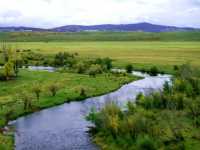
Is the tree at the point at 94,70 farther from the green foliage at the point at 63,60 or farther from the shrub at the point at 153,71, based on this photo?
the green foliage at the point at 63,60

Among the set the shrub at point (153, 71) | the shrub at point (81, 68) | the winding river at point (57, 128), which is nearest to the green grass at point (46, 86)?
the winding river at point (57, 128)

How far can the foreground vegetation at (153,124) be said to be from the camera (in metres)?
39.3

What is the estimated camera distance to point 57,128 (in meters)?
50.0

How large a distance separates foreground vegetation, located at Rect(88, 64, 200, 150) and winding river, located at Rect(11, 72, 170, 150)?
248 cm

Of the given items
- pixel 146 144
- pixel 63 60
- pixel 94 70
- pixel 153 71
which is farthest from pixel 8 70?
pixel 146 144

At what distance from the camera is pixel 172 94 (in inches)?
2130

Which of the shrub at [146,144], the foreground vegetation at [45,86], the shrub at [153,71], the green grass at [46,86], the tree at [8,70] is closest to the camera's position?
the shrub at [146,144]

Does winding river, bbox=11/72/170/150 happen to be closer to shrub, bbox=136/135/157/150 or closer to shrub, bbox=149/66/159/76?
shrub, bbox=136/135/157/150

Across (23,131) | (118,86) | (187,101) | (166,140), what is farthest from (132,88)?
(166,140)

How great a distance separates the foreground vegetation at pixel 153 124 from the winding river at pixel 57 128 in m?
2.48

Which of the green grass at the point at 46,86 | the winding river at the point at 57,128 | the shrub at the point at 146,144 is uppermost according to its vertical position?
the shrub at the point at 146,144

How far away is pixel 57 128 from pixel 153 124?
552 inches

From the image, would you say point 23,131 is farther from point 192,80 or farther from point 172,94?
point 192,80

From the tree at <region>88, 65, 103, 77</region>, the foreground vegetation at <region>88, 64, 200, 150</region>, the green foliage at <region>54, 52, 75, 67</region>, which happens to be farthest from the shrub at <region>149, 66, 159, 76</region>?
the foreground vegetation at <region>88, 64, 200, 150</region>
